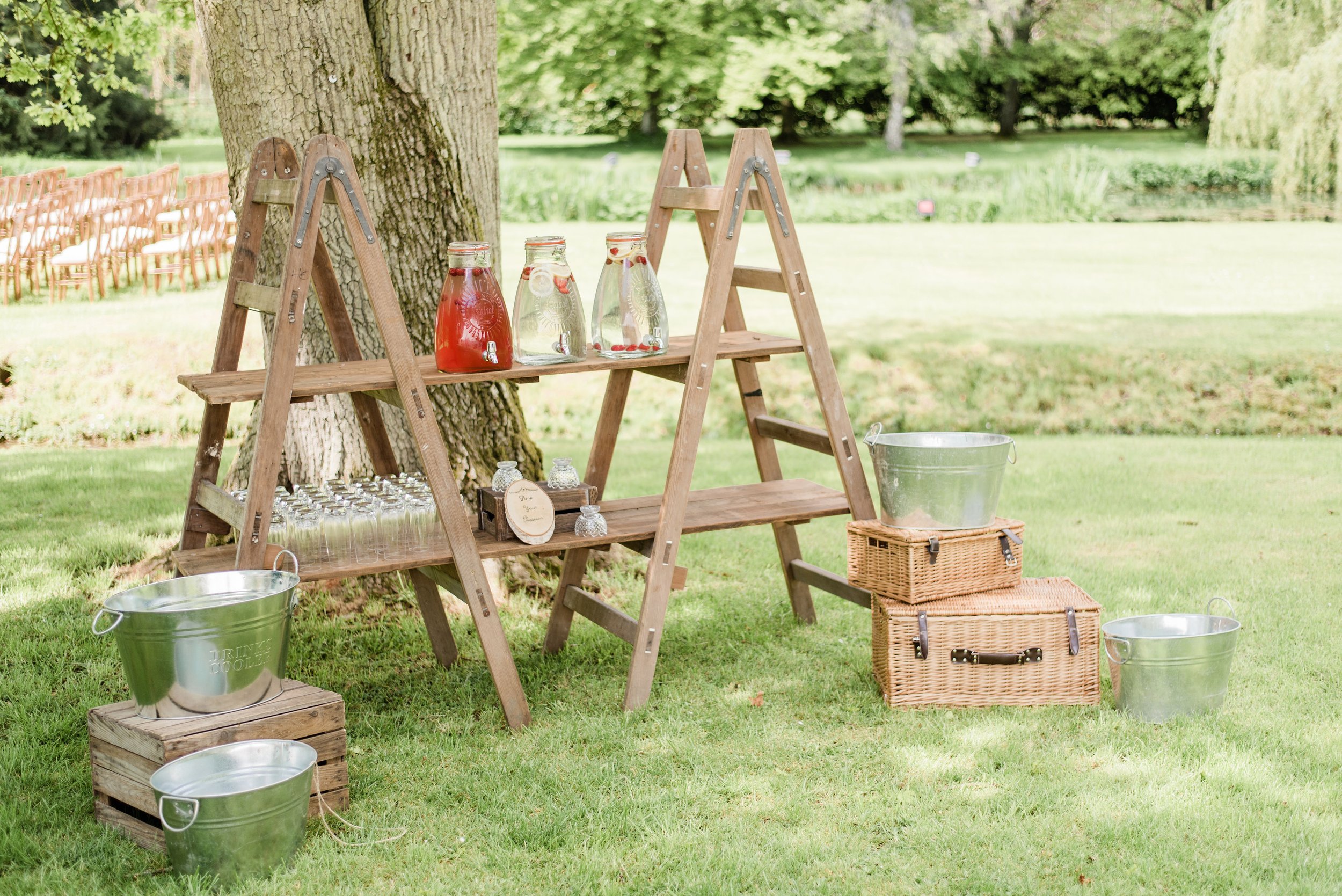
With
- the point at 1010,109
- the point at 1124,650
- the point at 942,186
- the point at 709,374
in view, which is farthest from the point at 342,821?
the point at 1010,109

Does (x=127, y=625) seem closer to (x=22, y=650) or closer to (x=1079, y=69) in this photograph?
(x=22, y=650)

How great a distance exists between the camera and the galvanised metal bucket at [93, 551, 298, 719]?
2.76m

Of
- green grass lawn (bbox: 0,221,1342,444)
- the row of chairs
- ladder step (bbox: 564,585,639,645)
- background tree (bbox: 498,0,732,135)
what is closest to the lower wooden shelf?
ladder step (bbox: 564,585,639,645)

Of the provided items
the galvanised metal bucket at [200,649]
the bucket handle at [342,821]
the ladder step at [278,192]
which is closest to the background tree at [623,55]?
the ladder step at [278,192]

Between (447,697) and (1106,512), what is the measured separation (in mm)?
3635

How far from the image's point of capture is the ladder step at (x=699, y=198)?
3643 mm

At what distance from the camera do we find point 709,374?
3588mm

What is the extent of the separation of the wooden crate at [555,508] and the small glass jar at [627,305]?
0.43 metres

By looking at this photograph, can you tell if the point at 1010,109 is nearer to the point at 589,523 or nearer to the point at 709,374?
the point at 709,374

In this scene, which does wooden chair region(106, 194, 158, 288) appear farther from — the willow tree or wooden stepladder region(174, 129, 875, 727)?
the willow tree

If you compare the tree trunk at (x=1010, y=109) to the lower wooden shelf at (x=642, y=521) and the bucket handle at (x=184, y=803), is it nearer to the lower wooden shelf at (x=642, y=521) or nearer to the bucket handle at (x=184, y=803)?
the lower wooden shelf at (x=642, y=521)

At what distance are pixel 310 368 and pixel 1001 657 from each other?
212 cm

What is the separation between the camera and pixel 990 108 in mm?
32781

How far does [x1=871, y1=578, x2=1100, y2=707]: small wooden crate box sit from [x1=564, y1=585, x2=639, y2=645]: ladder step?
75 cm
